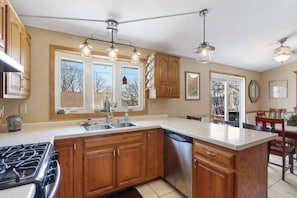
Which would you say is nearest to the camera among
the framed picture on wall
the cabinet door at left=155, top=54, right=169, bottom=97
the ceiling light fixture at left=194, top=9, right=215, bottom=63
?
the ceiling light fixture at left=194, top=9, right=215, bottom=63

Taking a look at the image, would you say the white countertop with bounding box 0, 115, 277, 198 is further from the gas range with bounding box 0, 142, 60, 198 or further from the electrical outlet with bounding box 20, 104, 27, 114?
the gas range with bounding box 0, 142, 60, 198

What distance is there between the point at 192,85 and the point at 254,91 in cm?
297

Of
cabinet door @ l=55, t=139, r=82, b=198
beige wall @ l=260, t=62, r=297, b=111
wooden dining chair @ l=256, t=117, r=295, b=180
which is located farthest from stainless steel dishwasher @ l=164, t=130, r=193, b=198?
beige wall @ l=260, t=62, r=297, b=111

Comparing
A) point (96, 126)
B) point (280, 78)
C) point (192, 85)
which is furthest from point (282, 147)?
point (280, 78)

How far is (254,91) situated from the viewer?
5.28 metres

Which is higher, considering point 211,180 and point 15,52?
point 15,52

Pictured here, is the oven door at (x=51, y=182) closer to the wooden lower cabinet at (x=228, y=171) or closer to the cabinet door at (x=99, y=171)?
the cabinet door at (x=99, y=171)

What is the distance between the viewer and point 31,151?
1188 millimetres

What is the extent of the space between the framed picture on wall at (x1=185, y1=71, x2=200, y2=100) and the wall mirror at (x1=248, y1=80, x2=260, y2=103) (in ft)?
8.02

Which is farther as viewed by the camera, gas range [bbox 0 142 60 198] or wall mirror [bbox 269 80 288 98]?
wall mirror [bbox 269 80 288 98]

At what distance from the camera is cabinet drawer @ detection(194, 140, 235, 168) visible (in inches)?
55.9

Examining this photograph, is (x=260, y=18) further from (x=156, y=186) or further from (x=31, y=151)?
(x=31, y=151)

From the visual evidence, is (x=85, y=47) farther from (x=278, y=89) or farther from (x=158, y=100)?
(x=278, y=89)

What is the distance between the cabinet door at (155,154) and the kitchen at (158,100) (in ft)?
2.72
